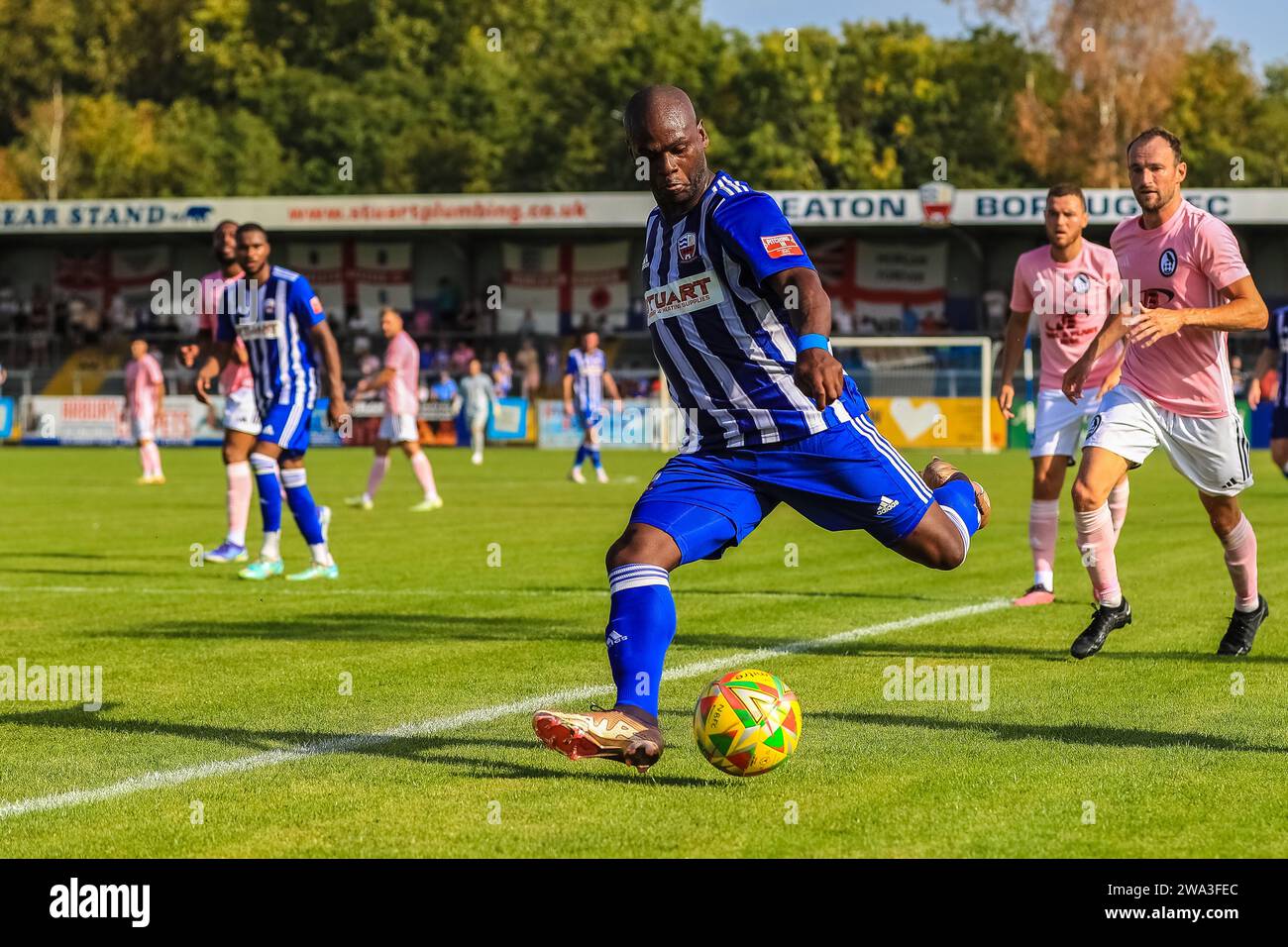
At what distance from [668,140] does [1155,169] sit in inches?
128

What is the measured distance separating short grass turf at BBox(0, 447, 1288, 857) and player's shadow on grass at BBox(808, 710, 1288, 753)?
0.06 feet

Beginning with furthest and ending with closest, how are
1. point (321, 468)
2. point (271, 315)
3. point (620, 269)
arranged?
point (620, 269)
point (321, 468)
point (271, 315)

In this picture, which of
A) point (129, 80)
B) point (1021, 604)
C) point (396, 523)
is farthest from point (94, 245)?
point (1021, 604)

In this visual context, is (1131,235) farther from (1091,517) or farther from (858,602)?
(858,602)

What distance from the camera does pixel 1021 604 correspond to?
10.6 metres

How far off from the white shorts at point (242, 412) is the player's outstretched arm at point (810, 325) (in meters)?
8.32

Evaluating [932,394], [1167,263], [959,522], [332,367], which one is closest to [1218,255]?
[1167,263]

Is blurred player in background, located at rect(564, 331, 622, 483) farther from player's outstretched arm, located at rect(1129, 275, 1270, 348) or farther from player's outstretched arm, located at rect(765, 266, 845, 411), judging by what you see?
player's outstretched arm, located at rect(765, 266, 845, 411)

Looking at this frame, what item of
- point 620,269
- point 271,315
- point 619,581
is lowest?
point 619,581

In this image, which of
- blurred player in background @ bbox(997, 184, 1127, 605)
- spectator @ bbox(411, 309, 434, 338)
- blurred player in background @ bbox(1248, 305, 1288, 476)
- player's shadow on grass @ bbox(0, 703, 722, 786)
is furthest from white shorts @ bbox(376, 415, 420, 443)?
spectator @ bbox(411, 309, 434, 338)

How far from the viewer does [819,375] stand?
17.9 feet

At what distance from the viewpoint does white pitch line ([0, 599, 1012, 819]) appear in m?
5.44

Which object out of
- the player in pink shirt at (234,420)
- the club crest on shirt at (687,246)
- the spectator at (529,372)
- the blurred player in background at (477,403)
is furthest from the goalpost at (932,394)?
the club crest on shirt at (687,246)
